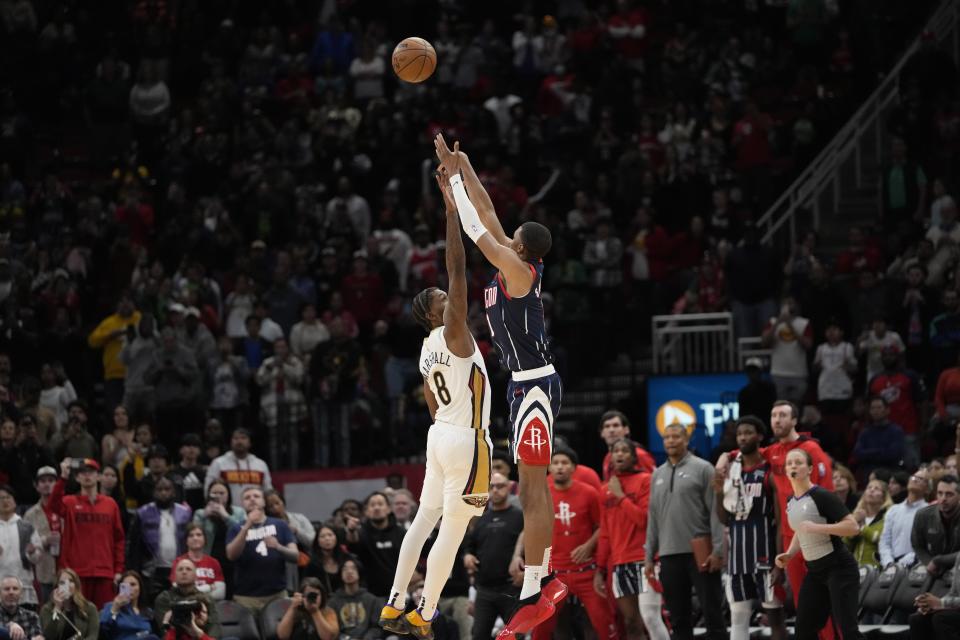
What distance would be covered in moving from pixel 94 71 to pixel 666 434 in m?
18.9

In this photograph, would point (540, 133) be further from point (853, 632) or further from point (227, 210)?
point (853, 632)

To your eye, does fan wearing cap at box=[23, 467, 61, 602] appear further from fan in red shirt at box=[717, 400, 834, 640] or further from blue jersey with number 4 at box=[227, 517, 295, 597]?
fan in red shirt at box=[717, 400, 834, 640]

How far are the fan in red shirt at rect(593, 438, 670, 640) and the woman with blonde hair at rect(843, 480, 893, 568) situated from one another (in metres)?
2.85

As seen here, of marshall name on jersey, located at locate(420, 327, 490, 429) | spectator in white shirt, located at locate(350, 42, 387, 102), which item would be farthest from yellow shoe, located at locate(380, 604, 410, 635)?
spectator in white shirt, located at locate(350, 42, 387, 102)

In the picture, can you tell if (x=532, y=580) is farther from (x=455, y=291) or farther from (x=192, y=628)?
(x=192, y=628)

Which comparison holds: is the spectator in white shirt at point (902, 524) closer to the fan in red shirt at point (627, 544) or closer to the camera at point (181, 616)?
the fan in red shirt at point (627, 544)

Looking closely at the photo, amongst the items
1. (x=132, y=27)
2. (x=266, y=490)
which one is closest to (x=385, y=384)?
(x=266, y=490)

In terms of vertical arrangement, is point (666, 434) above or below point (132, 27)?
below

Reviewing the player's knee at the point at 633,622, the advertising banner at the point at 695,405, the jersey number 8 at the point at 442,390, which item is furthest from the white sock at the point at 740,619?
the advertising banner at the point at 695,405

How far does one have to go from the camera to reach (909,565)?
57.3 feet

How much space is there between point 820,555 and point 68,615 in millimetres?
8008

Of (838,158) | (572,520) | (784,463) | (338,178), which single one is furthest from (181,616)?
(838,158)

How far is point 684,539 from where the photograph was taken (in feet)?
52.1

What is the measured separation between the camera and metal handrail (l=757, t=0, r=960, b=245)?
1031 inches
